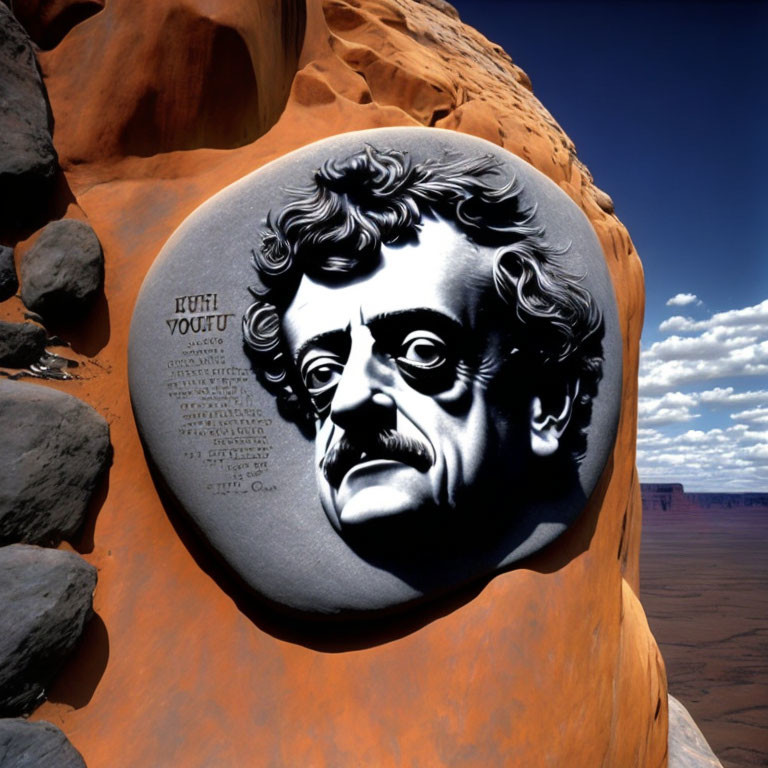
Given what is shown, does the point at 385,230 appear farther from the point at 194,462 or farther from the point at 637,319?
the point at 637,319

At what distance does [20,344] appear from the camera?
189cm

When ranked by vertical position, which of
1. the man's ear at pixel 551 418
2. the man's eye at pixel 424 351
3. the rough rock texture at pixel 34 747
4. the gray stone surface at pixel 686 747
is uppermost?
the man's eye at pixel 424 351

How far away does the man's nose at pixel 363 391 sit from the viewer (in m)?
1.69

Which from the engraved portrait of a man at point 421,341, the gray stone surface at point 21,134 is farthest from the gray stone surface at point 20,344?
the engraved portrait of a man at point 421,341

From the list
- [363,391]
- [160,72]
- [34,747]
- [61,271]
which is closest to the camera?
[34,747]

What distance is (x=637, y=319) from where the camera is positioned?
266 cm

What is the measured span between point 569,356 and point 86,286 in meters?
1.64

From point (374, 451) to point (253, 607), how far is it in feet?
2.27

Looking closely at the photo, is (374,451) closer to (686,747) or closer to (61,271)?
(61,271)

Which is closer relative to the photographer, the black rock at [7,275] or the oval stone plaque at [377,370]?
Result: the oval stone plaque at [377,370]

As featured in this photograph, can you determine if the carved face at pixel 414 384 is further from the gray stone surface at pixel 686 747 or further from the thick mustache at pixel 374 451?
the gray stone surface at pixel 686 747

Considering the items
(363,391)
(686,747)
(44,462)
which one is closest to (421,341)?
(363,391)

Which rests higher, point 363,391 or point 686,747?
point 363,391

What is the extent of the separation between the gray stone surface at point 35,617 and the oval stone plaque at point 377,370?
391 millimetres
